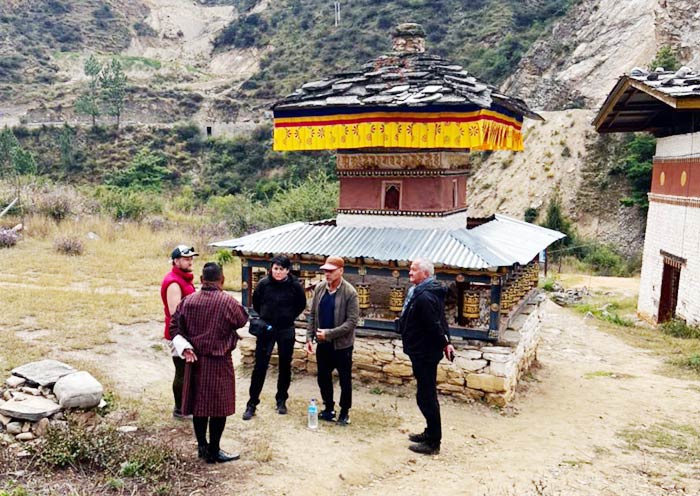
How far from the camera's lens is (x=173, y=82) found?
69438 millimetres

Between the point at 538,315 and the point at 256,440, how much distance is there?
5811mm

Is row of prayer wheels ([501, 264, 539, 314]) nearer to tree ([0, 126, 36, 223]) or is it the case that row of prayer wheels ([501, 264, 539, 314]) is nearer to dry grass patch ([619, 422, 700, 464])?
dry grass patch ([619, 422, 700, 464])

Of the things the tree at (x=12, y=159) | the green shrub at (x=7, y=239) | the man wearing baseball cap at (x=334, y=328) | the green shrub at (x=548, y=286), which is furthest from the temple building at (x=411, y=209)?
the tree at (x=12, y=159)

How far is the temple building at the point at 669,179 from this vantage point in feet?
39.1

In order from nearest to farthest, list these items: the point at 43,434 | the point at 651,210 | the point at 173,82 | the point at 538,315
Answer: the point at 43,434 < the point at 538,315 < the point at 651,210 < the point at 173,82

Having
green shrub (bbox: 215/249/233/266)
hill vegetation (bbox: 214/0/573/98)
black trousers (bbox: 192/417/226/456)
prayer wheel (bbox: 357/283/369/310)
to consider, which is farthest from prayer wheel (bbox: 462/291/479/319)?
hill vegetation (bbox: 214/0/573/98)

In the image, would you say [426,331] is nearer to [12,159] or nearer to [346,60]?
[12,159]

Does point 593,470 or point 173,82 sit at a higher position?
point 173,82

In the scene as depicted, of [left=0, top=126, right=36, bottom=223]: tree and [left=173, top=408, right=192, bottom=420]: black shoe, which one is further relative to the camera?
[left=0, top=126, right=36, bottom=223]: tree

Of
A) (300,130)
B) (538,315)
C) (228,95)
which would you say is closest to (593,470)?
(538,315)

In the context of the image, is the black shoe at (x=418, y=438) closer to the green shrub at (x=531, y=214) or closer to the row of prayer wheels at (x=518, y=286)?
the row of prayer wheels at (x=518, y=286)

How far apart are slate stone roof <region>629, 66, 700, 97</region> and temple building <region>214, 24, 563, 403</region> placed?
11.5ft

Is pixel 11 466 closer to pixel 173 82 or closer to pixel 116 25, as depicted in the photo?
pixel 173 82

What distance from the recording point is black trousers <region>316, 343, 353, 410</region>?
6.19 metres
